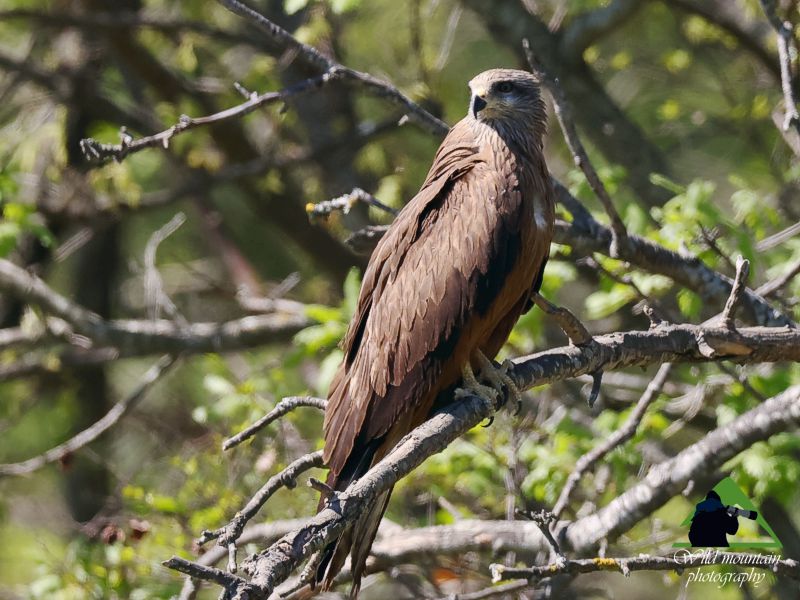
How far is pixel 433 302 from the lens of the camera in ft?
12.4

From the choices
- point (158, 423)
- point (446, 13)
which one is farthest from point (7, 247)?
point (446, 13)

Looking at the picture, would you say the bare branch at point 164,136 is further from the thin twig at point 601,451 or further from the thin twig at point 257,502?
the thin twig at point 601,451

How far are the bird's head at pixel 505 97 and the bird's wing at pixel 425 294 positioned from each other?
33cm

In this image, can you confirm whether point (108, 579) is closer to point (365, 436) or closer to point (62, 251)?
point (365, 436)

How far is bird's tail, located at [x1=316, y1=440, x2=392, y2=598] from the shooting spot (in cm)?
345

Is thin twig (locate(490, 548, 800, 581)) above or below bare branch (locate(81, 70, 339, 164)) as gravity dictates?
below

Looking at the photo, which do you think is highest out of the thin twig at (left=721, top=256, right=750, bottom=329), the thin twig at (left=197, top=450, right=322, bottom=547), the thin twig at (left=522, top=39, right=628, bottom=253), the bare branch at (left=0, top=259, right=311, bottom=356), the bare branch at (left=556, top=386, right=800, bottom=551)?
the bare branch at (left=0, top=259, right=311, bottom=356)

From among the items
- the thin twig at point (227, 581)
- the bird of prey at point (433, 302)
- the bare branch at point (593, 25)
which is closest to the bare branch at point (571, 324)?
the bird of prey at point (433, 302)

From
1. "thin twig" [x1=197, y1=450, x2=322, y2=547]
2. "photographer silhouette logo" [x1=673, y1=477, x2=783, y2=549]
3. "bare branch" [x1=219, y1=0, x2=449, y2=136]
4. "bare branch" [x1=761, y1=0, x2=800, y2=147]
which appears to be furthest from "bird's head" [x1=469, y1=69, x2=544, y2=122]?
"photographer silhouette logo" [x1=673, y1=477, x2=783, y2=549]

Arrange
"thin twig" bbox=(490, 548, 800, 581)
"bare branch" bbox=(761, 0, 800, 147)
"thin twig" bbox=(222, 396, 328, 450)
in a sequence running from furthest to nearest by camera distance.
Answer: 1. "bare branch" bbox=(761, 0, 800, 147)
2. "thin twig" bbox=(222, 396, 328, 450)
3. "thin twig" bbox=(490, 548, 800, 581)

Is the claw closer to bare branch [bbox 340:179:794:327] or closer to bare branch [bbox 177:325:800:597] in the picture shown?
bare branch [bbox 177:325:800:597]

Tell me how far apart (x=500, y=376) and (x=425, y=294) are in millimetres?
388

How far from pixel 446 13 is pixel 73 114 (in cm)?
287

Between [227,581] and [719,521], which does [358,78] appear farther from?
[227,581]
